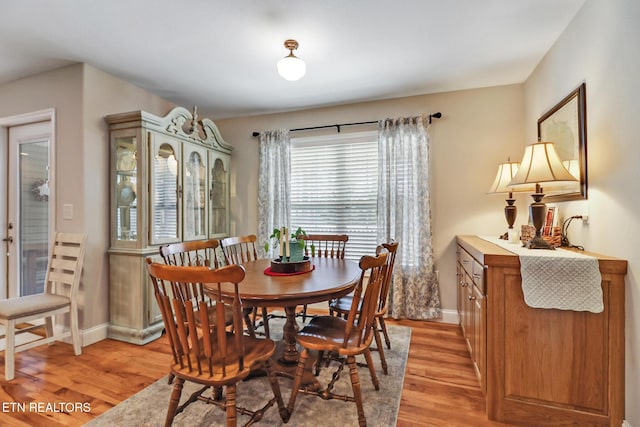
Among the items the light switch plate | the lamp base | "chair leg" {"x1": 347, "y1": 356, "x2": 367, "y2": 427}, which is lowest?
"chair leg" {"x1": 347, "y1": 356, "x2": 367, "y2": 427}

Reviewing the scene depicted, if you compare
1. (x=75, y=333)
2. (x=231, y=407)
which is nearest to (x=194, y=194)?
(x=75, y=333)

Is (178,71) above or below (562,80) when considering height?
above

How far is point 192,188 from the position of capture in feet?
11.5

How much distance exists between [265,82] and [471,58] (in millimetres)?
1954

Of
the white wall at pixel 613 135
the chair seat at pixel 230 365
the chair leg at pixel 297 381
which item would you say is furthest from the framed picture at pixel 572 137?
the chair seat at pixel 230 365

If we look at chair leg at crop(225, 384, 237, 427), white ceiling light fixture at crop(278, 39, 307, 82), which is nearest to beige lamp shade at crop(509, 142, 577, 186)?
white ceiling light fixture at crop(278, 39, 307, 82)

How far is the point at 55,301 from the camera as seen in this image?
2518 millimetres

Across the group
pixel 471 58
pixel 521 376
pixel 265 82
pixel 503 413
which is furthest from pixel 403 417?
pixel 265 82

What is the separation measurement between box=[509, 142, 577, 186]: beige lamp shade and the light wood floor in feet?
4.76

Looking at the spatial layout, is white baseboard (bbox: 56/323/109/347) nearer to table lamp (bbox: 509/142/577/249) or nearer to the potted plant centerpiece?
the potted plant centerpiece

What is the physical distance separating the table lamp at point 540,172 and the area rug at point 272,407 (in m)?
1.36

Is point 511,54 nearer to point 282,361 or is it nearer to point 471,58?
point 471,58

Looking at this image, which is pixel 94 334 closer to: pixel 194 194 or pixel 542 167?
pixel 194 194

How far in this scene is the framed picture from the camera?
201 centimetres
